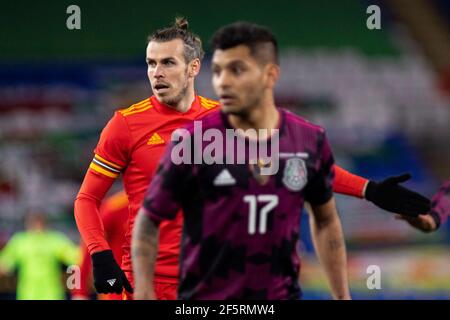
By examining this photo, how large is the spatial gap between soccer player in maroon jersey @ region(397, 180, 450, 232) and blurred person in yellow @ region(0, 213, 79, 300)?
764 cm

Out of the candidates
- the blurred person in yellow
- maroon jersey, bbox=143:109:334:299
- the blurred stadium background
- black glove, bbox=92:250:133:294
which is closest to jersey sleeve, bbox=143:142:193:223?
maroon jersey, bbox=143:109:334:299

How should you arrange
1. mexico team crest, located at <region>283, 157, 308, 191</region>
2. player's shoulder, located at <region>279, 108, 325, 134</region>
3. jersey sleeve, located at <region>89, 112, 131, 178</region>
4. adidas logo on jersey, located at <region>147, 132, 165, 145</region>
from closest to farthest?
mexico team crest, located at <region>283, 157, 308, 191</region>, player's shoulder, located at <region>279, 108, 325, 134</region>, jersey sleeve, located at <region>89, 112, 131, 178</region>, adidas logo on jersey, located at <region>147, 132, 165, 145</region>

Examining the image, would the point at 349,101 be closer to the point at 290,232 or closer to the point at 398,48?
the point at 398,48

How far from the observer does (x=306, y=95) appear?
53.2ft

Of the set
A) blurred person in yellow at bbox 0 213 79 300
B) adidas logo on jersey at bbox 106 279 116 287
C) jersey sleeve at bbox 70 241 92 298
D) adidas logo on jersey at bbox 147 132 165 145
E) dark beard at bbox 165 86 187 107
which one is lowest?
blurred person in yellow at bbox 0 213 79 300

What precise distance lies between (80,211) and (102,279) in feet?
1.46

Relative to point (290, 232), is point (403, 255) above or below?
below

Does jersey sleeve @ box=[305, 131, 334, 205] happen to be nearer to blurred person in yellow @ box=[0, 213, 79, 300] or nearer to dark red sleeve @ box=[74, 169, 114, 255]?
dark red sleeve @ box=[74, 169, 114, 255]

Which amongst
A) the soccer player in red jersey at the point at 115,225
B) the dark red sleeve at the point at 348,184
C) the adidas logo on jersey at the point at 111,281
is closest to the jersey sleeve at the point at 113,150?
the adidas logo on jersey at the point at 111,281

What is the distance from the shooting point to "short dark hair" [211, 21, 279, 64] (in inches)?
183

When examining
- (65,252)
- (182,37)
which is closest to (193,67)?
(182,37)

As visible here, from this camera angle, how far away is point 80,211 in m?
6.02

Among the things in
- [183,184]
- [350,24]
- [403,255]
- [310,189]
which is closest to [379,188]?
[310,189]

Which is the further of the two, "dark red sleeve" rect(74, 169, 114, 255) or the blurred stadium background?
the blurred stadium background
